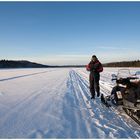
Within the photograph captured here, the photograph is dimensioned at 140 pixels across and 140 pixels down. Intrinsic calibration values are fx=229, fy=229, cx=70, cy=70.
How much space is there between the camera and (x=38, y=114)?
239 inches

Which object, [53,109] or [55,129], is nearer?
[55,129]

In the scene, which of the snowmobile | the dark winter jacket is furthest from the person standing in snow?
the snowmobile

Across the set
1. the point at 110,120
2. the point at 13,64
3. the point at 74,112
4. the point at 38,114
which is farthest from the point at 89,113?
the point at 13,64

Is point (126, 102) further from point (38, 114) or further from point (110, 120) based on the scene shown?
point (38, 114)

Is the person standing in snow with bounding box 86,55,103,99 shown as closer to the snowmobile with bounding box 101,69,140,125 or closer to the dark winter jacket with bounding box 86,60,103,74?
the dark winter jacket with bounding box 86,60,103,74

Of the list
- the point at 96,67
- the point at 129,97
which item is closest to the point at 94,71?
the point at 96,67

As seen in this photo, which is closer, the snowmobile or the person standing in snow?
the snowmobile

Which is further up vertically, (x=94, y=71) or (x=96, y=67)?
(x=96, y=67)

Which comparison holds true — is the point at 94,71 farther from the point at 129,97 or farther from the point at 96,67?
the point at 129,97

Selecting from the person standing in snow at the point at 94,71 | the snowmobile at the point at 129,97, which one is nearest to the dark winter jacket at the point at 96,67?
the person standing in snow at the point at 94,71

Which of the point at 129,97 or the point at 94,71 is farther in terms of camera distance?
the point at 94,71

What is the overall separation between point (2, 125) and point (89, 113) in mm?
2293

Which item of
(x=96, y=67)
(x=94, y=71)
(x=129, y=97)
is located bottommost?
(x=129, y=97)

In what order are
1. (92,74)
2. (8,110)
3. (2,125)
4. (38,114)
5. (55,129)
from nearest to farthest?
(55,129) → (2,125) → (38,114) → (8,110) → (92,74)
